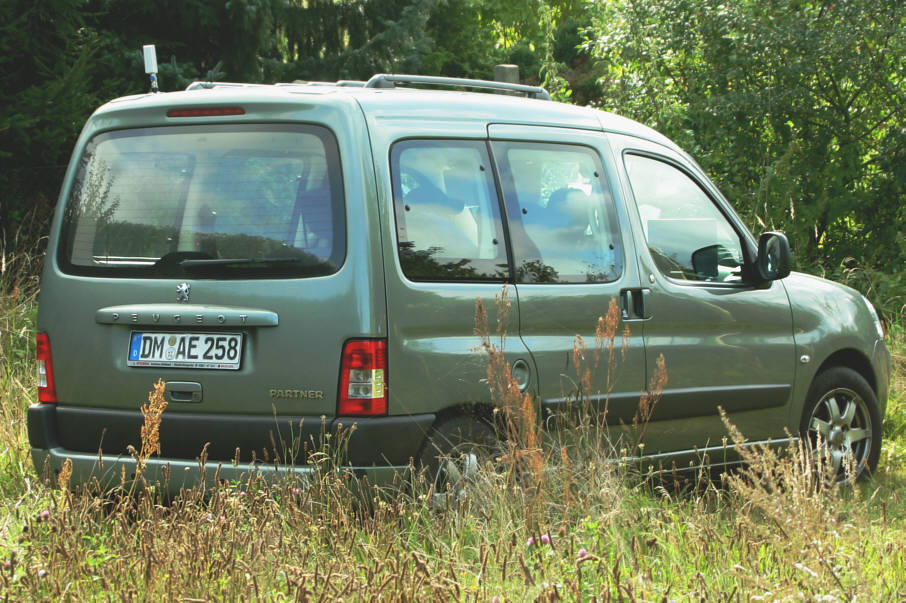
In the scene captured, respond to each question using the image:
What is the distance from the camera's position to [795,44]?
12125 millimetres

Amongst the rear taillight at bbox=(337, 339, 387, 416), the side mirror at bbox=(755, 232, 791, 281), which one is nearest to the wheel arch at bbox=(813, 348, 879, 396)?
the side mirror at bbox=(755, 232, 791, 281)

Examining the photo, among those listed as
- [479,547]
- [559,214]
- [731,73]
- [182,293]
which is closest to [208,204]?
[182,293]

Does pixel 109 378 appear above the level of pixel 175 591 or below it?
above

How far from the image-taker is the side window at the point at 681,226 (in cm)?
557

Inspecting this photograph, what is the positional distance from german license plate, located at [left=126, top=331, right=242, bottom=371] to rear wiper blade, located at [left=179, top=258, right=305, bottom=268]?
0.28m

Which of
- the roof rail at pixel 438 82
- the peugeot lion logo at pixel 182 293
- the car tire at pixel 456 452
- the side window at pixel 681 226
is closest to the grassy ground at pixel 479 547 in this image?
the car tire at pixel 456 452

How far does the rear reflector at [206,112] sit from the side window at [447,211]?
2.19ft

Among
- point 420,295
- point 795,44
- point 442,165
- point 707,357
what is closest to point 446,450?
point 420,295

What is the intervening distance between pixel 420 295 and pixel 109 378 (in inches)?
52.1

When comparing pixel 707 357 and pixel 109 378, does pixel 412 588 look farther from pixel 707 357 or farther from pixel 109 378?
pixel 707 357

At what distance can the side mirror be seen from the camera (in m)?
5.73

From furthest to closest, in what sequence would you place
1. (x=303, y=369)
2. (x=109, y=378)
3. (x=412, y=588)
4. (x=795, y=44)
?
(x=795, y=44), (x=109, y=378), (x=303, y=369), (x=412, y=588)

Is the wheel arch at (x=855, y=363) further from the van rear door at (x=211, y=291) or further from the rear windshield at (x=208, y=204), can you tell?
the rear windshield at (x=208, y=204)

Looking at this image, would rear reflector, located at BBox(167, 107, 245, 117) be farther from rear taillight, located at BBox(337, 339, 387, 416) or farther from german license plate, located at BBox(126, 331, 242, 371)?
rear taillight, located at BBox(337, 339, 387, 416)
